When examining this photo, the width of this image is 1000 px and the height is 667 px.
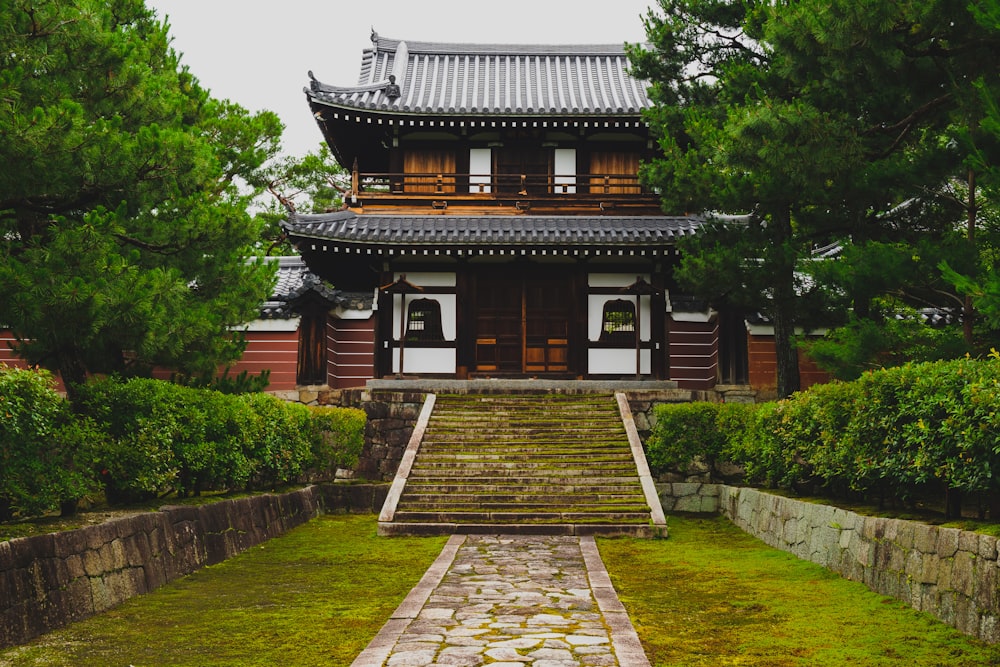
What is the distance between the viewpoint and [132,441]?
28.5 ft

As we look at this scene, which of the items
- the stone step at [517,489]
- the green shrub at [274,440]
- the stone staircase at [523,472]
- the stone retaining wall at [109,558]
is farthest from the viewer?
the stone step at [517,489]

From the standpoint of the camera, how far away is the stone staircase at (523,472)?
40.9 feet

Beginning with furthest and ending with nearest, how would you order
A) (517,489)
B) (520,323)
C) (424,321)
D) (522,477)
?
1. (520,323)
2. (424,321)
3. (522,477)
4. (517,489)

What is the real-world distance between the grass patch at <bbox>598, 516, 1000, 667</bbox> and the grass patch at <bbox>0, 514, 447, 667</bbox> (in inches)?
88.6

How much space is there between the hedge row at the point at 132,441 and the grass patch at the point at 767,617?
4.95 metres

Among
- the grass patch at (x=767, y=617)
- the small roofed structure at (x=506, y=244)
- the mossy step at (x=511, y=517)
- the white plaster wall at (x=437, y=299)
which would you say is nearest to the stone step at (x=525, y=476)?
the mossy step at (x=511, y=517)

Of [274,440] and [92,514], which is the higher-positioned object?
[274,440]

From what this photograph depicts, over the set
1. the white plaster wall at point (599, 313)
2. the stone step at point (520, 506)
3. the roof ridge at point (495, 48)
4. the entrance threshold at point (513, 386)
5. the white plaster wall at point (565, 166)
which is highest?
the roof ridge at point (495, 48)

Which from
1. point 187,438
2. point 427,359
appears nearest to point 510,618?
point 187,438

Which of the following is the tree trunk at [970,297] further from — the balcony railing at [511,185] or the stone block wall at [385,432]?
the balcony railing at [511,185]

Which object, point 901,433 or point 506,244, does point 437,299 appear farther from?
point 901,433

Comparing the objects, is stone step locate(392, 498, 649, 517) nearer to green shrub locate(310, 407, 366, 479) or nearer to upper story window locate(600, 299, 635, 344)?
green shrub locate(310, 407, 366, 479)

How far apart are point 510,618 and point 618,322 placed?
15078 mm

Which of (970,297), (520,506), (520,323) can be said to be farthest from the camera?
(520,323)
